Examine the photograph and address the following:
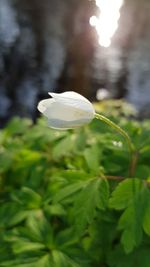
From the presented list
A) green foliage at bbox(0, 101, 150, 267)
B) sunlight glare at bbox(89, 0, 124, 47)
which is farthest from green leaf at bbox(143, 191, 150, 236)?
sunlight glare at bbox(89, 0, 124, 47)

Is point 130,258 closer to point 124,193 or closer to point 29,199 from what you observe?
point 124,193

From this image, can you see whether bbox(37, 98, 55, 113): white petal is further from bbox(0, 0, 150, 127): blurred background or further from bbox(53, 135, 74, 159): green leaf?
bbox(0, 0, 150, 127): blurred background

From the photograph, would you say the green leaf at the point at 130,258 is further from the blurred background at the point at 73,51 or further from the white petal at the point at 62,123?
the blurred background at the point at 73,51

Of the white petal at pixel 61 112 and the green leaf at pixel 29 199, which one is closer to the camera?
the white petal at pixel 61 112

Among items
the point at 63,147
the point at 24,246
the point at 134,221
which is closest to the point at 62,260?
the point at 24,246

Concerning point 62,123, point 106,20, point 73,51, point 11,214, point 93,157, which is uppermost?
point 62,123

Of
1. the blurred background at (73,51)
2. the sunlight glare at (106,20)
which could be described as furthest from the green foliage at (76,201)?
the sunlight glare at (106,20)
